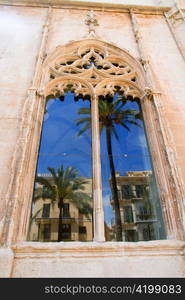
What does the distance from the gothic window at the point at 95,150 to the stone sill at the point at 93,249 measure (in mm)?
257

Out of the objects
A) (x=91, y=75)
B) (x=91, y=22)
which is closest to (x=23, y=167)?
(x=91, y=75)

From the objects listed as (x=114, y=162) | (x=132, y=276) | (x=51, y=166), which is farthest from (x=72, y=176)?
(x=132, y=276)

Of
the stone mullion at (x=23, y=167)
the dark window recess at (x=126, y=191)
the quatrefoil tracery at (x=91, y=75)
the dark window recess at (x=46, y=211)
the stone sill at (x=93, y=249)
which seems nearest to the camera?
the stone sill at (x=93, y=249)

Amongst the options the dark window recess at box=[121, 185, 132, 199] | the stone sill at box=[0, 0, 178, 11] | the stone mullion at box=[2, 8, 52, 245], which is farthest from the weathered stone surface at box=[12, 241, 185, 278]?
the stone sill at box=[0, 0, 178, 11]

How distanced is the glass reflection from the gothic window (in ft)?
0.05

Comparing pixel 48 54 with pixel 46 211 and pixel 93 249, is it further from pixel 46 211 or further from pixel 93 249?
pixel 93 249

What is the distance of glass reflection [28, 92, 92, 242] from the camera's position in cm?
355

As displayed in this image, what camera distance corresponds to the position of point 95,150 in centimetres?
427

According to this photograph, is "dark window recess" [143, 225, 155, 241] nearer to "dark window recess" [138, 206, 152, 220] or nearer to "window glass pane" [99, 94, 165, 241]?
"window glass pane" [99, 94, 165, 241]

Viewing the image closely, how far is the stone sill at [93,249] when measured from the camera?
298 cm

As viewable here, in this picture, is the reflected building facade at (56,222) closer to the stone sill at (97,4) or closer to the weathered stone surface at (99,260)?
the weathered stone surface at (99,260)

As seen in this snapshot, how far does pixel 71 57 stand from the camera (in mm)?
6234

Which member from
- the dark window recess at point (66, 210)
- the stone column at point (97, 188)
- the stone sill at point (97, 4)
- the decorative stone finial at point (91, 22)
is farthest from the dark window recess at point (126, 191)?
the stone sill at point (97, 4)

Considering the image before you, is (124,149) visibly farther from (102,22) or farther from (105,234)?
(102,22)
